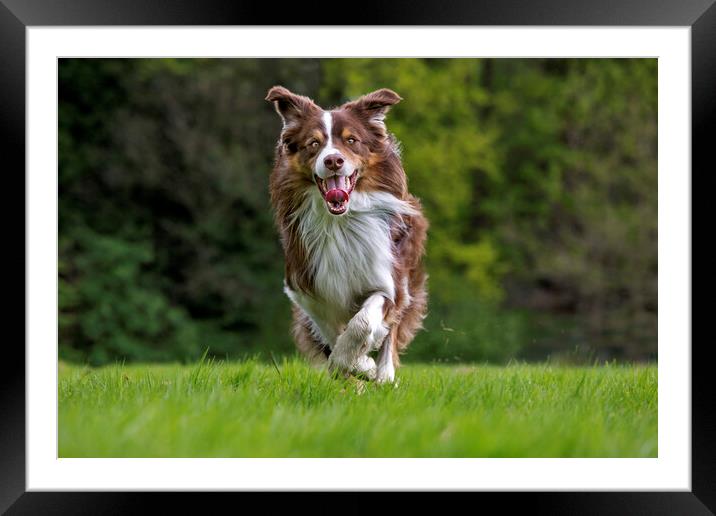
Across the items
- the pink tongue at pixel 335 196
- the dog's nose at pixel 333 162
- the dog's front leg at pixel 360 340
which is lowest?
the dog's front leg at pixel 360 340

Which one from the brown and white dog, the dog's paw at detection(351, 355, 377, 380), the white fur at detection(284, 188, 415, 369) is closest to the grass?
the dog's paw at detection(351, 355, 377, 380)

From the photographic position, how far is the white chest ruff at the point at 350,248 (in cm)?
545

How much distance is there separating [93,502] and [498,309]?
11087 mm

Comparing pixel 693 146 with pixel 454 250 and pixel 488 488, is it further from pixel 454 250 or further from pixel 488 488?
pixel 454 250

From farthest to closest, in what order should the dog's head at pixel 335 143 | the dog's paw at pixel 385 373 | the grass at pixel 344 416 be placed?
the dog's paw at pixel 385 373 → the dog's head at pixel 335 143 → the grass at pixel 344 416

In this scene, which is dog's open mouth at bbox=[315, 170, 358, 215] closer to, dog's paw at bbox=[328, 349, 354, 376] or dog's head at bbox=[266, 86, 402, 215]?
dog's head at bbox=[266, 86, 402, 215]

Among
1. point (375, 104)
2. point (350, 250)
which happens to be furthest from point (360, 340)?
point (375, 104)

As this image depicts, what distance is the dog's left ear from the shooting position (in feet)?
18.1

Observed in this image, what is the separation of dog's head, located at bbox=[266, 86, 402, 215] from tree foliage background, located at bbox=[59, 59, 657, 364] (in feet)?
17.6

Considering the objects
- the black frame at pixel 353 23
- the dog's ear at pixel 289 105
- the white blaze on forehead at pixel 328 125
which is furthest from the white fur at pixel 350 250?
the black frame at pixel 353 23

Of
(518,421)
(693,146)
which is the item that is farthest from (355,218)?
(693,146)

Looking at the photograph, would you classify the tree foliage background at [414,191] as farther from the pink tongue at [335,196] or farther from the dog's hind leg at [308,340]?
the pink tongue at [335,196]

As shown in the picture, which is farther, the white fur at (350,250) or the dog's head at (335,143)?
the white fur at (350,250)

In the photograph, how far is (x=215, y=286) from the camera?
12.7 m
